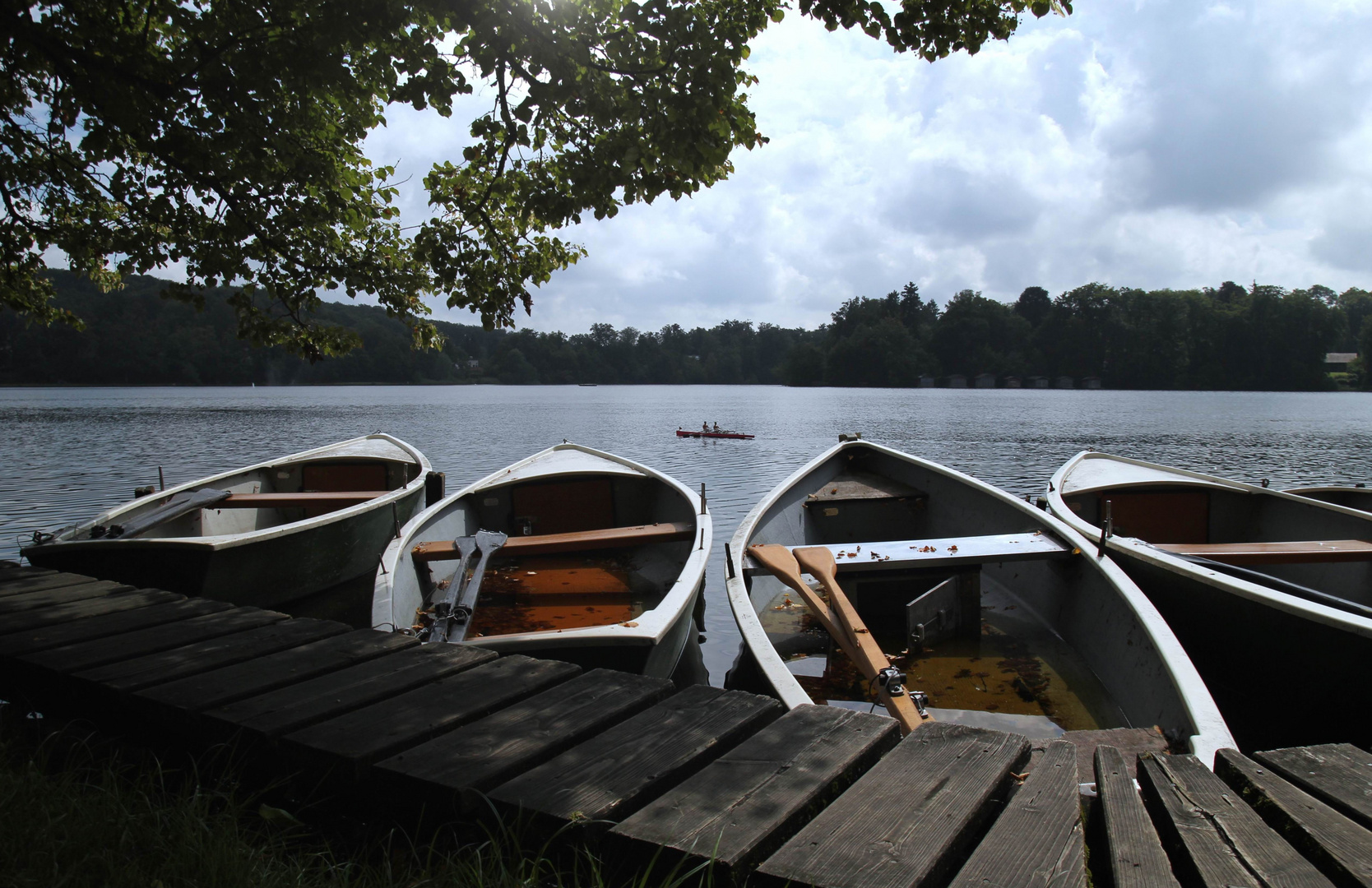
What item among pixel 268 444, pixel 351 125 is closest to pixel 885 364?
pixel 268 444

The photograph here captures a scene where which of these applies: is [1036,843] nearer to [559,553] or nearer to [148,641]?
[148,641]

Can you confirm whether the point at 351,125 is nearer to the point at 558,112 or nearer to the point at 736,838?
the point at 558,112

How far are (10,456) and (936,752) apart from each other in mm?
33560

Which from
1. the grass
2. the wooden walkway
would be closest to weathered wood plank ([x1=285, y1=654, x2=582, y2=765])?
the wooden walkway

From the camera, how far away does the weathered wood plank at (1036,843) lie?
164 centimetres

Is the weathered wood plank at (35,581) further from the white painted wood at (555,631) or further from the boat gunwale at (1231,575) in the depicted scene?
the boat gunwale at (1231,575)

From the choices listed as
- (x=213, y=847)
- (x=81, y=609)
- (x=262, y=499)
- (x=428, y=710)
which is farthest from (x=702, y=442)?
(x=213, y=847)

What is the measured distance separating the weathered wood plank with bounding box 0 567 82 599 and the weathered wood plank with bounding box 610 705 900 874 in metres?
4.10

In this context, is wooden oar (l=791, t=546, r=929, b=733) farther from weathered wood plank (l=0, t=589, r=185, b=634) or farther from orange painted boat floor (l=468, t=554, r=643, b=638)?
weathered wood plank (l=0, t=589, r=185, b=634)

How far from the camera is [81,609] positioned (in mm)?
3707

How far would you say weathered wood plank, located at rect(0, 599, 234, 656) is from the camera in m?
3.13

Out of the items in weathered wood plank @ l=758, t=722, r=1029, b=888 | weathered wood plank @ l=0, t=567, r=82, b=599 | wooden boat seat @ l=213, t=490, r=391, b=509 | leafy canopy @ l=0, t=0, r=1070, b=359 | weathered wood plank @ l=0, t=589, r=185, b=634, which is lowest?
wooden boat seat @ l=213, t=490, r=391, b=509

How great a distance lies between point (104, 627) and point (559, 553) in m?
4.91

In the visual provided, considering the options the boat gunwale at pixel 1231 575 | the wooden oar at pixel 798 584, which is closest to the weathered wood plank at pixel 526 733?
the wooden oar at pixel 798 584
